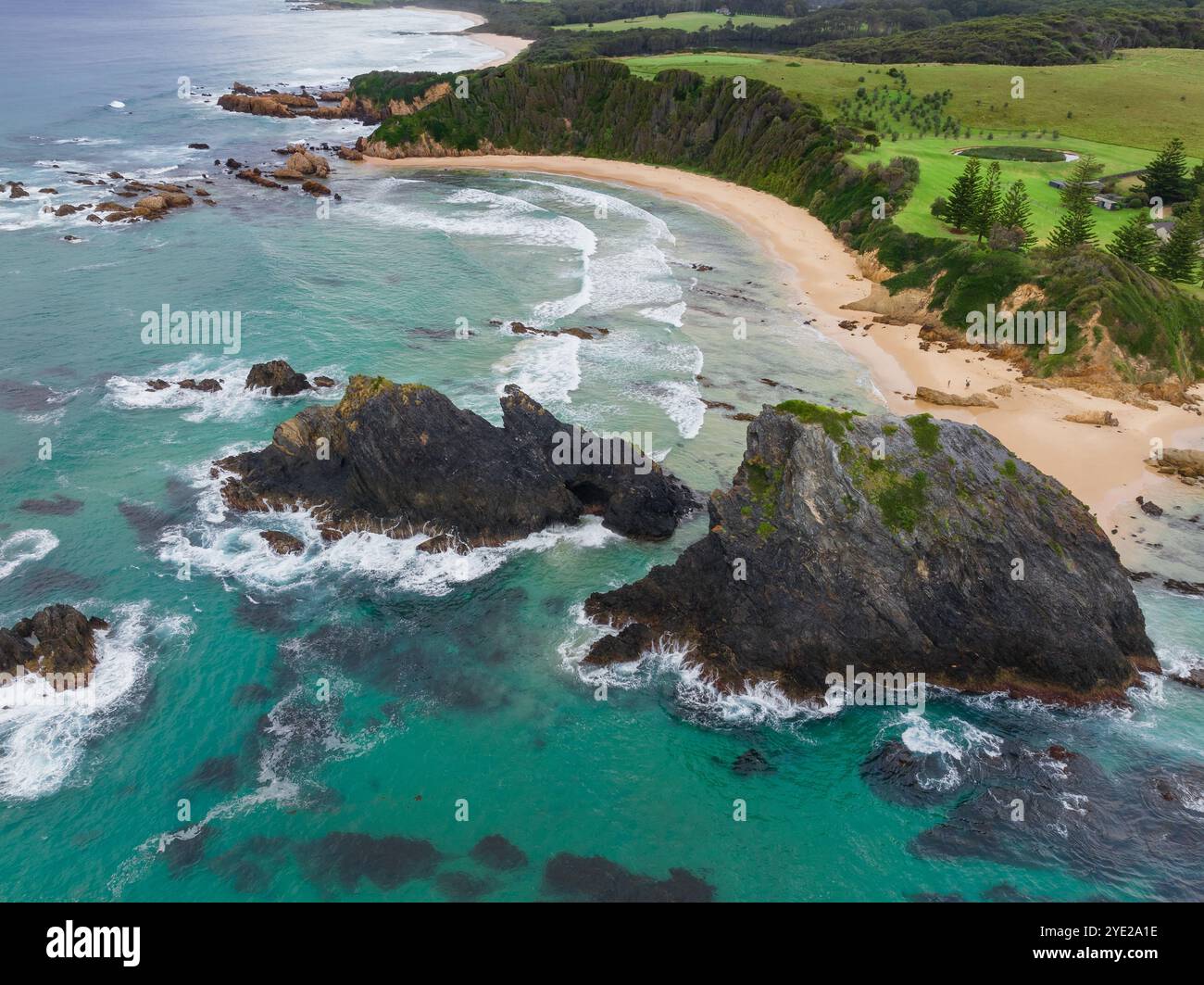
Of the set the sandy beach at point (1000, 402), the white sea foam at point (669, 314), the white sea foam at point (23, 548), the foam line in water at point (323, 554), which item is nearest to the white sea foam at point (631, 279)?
the white sea foam at point (669, 314)

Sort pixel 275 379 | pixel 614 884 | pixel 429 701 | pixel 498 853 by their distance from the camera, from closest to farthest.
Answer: pixel 614 884
pixel 498 853
pixel 429 701
pixel 275 379

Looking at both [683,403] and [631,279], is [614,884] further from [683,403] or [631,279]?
[631,279]

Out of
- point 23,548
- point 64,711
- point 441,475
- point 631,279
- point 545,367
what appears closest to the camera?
point 64,711

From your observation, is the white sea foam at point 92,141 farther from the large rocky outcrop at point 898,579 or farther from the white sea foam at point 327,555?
the large rocky outcrop at point 898,579

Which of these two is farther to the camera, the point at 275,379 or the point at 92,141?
the point at 92,141

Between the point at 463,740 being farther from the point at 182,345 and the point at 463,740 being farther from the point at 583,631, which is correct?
the point at 182,345

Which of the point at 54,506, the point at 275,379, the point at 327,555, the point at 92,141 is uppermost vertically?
the point at 92,141

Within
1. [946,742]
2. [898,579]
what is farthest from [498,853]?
[898,579]

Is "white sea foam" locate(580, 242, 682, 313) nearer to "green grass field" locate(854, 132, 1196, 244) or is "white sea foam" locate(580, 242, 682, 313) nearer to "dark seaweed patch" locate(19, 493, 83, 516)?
"green grass field" locate(854, 132, 1196, 244)

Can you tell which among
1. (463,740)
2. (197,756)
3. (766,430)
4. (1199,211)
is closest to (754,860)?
(463,740)
